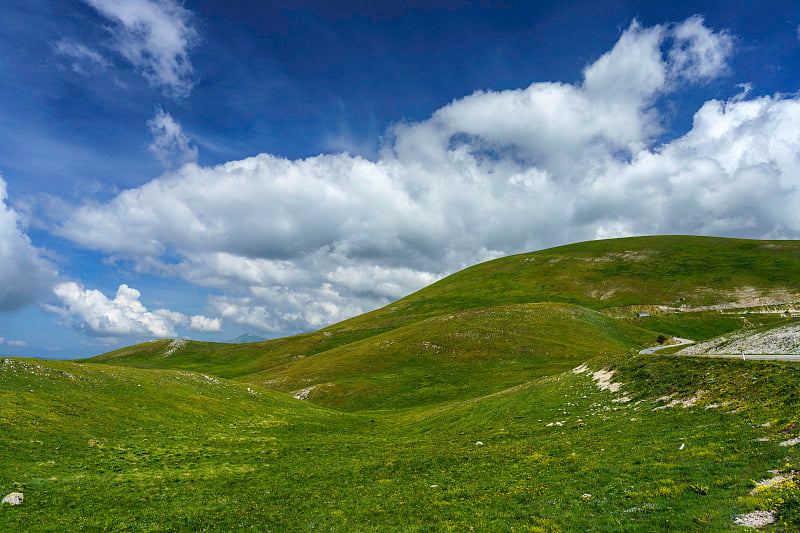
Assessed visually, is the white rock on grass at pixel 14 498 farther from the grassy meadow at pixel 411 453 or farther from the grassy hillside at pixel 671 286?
the grassy hillside at pixel 671 286

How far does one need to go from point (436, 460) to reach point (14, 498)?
86.5 feet

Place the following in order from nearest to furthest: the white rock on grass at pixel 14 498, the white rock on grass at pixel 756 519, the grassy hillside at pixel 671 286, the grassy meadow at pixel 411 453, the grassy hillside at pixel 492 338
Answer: the white rock on grass at pixel 756 519, the grassy meadow at pixel 411 453, the white rock on grass at pixel 14 498, the grassy hillside at pixel 492 338, the grassy hillside at pixel 671 286

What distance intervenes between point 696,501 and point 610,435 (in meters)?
12.0

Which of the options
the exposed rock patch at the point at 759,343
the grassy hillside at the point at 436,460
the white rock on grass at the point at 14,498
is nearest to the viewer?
the grassy hillside at the point at 436,460

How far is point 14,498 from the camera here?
21.5 meters

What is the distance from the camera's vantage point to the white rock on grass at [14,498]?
838 inches

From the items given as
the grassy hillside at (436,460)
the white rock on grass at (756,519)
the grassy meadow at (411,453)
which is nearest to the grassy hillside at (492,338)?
the grassy meadow at (411,453)

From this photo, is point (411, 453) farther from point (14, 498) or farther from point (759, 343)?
point (759, 343)

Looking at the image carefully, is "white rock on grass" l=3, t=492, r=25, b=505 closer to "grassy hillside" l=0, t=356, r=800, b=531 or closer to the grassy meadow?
the grassy meadow

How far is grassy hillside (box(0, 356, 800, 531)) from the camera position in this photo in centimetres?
1734

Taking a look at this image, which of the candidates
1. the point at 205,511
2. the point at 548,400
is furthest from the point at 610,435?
the point at 205,511

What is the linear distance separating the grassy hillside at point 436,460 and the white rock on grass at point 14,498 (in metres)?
0.78

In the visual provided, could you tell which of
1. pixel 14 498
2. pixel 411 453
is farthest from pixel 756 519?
pixel 14 498

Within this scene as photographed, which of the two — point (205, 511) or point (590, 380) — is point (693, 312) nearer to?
point (590, 380)
